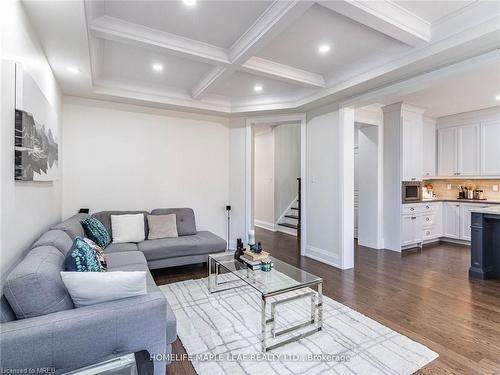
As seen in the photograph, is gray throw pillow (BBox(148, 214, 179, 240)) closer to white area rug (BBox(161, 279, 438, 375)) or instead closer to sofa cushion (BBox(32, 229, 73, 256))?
white area rug (BBox(161, 279, 438, 375))

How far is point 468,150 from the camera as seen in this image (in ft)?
18.0

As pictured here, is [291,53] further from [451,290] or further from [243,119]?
[451,290]

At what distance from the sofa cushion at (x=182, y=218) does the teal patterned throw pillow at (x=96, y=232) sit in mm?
894

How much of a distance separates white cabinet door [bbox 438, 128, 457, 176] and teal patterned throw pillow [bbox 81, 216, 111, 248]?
670 centimetres

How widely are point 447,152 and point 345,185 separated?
3.46 metres

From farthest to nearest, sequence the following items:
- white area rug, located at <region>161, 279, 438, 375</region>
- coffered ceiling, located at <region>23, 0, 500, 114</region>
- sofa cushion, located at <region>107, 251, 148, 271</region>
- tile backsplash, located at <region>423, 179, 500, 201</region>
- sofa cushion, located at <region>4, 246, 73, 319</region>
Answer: tile backsplash, located at <region>423, 179, 500, 201</region> < sofa cushion, located at <region>107, 251, 148, 271</region> < coffered ceiling, located at <region>23, 0, 500, 114</region> < white area rug, located at <region>161, 279, 438, 375</region> < sofa cushion, located at <region>4, 246, 73, 319</region>

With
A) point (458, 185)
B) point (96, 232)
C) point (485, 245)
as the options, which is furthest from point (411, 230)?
point (96, 232)

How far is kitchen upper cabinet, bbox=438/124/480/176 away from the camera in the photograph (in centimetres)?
539

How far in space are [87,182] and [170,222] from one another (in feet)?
4.58

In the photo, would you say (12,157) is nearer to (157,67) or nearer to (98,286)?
(98,286)

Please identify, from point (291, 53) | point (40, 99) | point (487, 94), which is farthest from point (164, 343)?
point (487, 94)

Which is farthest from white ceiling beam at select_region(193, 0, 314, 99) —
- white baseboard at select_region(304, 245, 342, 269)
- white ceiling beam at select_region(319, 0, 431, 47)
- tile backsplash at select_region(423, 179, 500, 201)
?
tile backsplash at select_region(423, 179, 500, 201)

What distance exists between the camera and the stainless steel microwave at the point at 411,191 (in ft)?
16.5

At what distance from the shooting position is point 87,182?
13.2 feet
